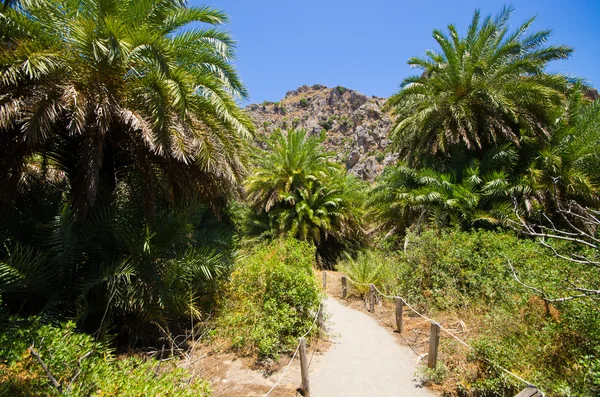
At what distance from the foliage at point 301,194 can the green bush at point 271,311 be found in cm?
724

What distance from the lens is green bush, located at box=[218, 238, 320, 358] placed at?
17.1 feet

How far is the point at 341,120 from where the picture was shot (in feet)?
225

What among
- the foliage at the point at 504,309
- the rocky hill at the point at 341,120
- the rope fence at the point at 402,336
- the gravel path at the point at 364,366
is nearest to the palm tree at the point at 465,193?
the foliage at the point at 504,309

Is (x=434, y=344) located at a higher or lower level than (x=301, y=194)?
lower

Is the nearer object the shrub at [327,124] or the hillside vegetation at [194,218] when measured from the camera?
the hillside vegetation at [194,218]

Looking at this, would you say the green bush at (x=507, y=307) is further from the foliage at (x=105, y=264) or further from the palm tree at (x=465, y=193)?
the foliage at (x=105, y=264)

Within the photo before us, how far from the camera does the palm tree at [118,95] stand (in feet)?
15.6

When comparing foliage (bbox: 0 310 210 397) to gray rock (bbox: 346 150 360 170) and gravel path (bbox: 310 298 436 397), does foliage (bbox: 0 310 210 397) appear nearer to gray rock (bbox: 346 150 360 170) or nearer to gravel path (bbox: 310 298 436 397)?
gravel path (bbox: 310 298 436 397)

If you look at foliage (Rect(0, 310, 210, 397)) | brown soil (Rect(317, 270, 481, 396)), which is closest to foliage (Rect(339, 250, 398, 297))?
brown soil (Rect(317, 270, 481, 396))

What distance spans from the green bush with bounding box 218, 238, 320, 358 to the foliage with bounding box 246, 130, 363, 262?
7236 mm

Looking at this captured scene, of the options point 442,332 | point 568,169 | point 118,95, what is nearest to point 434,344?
point 442,332

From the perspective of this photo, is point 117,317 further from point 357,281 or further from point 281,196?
point 281,196

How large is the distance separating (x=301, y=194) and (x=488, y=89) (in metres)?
8.10

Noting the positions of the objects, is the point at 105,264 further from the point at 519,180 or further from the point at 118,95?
the point at 519,180
